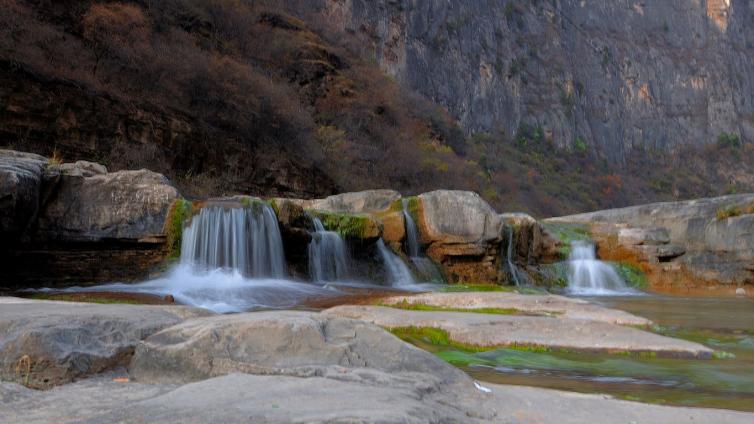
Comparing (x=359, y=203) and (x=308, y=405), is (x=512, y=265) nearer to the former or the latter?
(x=359, y=203)

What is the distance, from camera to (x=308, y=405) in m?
2.33

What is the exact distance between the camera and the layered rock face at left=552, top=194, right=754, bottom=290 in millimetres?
20734

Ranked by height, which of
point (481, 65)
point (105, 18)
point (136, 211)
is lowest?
point (136, 211)

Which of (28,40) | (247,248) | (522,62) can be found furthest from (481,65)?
(247,248)

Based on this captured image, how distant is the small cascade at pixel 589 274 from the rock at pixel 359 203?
19.8ft

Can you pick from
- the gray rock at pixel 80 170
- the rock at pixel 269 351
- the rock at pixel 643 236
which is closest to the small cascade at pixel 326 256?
the gray rock at pixel 80 170

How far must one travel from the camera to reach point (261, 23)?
3550 centimetres

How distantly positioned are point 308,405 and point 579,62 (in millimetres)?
85155

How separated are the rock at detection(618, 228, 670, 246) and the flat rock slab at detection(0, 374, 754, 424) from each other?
19.6 metres

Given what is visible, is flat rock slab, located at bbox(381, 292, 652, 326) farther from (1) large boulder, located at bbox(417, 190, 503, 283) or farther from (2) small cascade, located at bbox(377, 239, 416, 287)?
(1) large boulder, located at bbox(417, 190, 503, 283)

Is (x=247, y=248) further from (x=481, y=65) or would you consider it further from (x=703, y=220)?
(x=481, y=65)

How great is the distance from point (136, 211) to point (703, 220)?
17.9m

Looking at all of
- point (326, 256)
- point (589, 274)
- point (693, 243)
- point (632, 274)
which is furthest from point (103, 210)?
point (693, 243)

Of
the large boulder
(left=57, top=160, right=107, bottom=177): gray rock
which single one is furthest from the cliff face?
(left=57, top=160, right=107, bottom=177): gray rock
